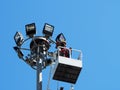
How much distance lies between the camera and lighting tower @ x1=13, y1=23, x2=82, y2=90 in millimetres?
28062

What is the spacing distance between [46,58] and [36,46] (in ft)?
2.48

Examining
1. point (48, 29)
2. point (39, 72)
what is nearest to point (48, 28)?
point (48, 29)

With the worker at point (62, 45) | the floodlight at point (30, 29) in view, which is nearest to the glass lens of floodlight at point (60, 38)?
the worker at point (62, 45)

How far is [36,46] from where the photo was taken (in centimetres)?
2942

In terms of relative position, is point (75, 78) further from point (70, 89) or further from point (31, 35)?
point (31, 35)

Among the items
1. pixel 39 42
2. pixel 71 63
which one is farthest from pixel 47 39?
pixel 71 63

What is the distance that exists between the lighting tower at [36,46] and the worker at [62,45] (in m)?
0.42

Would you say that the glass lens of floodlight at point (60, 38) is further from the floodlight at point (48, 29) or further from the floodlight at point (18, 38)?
the floodlight at point (18, 38)

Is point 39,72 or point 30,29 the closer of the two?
point 39,72

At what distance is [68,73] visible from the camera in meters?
28.2

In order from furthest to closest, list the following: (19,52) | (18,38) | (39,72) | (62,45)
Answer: (18,38) < (62,45) < (19,52) < (39,72)

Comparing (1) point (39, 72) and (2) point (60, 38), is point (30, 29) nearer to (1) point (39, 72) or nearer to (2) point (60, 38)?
(2) point (60, 38)

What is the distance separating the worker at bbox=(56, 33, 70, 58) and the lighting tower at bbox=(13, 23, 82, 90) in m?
0.06

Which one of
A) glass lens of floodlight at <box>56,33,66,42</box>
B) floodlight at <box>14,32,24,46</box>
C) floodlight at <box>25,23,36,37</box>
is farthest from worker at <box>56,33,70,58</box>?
floodlight at <box>14,32,24,46</box>
